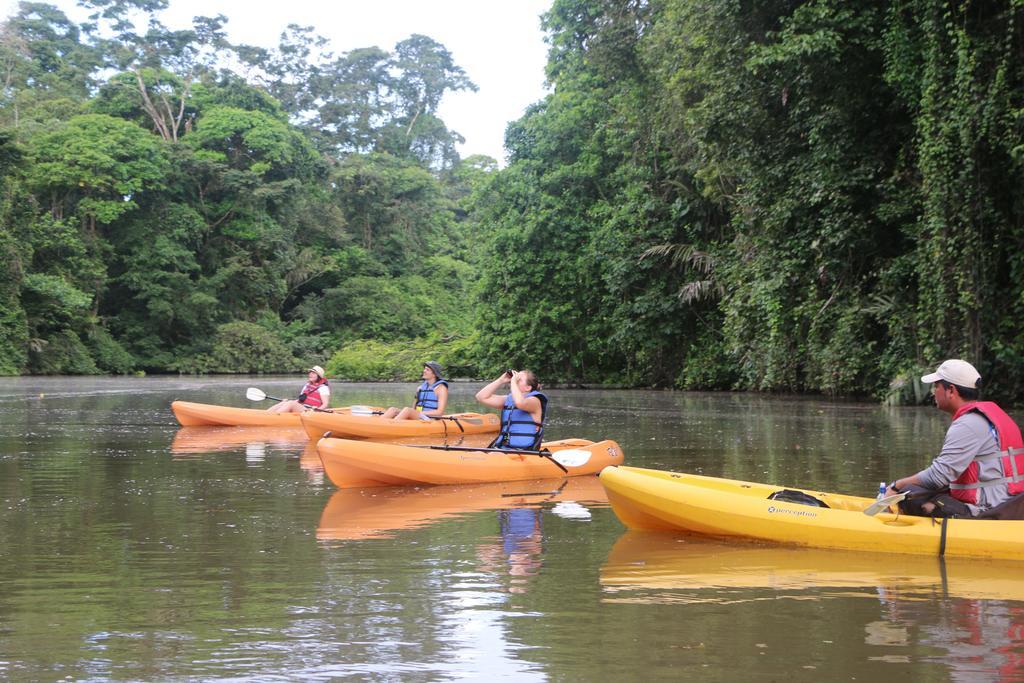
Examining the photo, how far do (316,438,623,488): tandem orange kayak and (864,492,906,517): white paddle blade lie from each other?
414 centimetres

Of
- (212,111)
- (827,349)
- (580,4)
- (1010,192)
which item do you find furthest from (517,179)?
(212,111)

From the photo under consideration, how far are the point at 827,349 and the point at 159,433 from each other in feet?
41.0

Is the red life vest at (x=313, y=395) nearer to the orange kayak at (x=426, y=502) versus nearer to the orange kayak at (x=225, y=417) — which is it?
the orange kayak at (x=225, y=417)

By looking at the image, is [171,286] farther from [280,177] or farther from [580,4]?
[580,4]

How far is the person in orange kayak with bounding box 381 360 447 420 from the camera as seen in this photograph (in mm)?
14180

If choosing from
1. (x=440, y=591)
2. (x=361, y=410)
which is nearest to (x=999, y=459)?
(x=440, y=591)

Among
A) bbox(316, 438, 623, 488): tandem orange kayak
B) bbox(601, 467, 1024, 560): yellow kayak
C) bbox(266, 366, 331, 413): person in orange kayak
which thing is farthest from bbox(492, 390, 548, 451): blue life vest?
bbox(266, 366, 331, 413): person in orange kayak

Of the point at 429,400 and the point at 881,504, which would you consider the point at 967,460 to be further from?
the point at 429,400

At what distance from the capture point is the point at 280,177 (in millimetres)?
51719

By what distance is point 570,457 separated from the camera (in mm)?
10617

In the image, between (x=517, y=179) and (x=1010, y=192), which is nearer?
(x=1010, y=192)

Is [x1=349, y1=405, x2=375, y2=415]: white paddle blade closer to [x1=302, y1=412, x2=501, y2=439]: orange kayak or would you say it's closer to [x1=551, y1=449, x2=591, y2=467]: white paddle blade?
[x1=302, y1=412, x2=501, y2=439]: orange kayak

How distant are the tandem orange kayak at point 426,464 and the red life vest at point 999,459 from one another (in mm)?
4461

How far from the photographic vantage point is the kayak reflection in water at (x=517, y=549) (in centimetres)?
611
